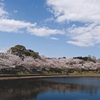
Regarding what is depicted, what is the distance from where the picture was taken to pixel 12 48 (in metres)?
96.1

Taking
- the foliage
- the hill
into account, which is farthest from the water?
the foliage

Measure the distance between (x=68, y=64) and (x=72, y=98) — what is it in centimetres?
7910

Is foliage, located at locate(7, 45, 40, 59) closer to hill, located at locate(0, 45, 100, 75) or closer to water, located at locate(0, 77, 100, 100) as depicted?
hill, located at locate(0, 45, 100, 75)

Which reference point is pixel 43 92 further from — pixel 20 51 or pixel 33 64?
pixel 20 51

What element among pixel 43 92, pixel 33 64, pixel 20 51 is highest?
pixel 20 51

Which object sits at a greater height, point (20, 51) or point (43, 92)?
point (20, 51)

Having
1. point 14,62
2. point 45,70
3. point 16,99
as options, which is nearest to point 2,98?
point 16,99

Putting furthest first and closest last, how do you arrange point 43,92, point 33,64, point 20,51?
point 20,51
point 33,64
point 43,92

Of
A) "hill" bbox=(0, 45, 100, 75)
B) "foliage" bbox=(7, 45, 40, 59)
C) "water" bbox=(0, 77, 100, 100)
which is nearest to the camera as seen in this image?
"water" bbox=(0, 77, 100, 100)

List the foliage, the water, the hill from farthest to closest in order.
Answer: the foliage → the hill → the water

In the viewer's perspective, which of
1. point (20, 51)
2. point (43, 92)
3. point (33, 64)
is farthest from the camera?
point (20, 51)

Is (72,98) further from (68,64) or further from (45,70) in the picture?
(68,64)

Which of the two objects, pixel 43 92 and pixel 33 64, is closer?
pixel 43 92

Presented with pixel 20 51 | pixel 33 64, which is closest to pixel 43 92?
pixel 33 64
